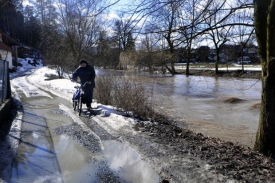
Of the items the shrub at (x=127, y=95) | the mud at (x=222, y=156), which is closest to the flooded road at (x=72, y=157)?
the mud at (x=222, y=156)

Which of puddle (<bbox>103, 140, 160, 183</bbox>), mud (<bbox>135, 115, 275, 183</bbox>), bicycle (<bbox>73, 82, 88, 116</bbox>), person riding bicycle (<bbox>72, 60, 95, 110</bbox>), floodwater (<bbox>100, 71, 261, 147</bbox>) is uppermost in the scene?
person riding bicycle (<bbox>72, 60, 95, 110</bbox>)

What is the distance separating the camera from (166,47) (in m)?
6.14

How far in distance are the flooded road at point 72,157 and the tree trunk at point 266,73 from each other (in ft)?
7.97

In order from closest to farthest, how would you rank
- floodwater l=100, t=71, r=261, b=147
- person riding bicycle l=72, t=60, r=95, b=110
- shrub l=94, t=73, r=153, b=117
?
floodwater l=100, t=71, r=261, b=147 < shrub l=94, t=73, r=153, b=117 < person riding bicycle l=72, t=60, r=95, b=110

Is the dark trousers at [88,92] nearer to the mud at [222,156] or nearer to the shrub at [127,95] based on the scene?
the shrub at [127,95]

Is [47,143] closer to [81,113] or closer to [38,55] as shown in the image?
[81,113]

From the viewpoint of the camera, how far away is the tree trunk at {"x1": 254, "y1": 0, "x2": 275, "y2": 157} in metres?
5.07

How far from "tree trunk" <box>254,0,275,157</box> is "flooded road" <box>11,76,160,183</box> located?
2.43 m

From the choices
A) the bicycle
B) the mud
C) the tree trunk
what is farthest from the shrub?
the tree trunk

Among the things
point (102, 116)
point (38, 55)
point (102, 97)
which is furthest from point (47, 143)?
point (38, 55)

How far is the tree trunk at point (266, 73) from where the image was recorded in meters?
5.07

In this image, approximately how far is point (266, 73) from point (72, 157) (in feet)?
13.7

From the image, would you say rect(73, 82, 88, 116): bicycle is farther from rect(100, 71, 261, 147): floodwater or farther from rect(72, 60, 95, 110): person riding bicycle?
rect(100, 71, 261, 147): floodwater

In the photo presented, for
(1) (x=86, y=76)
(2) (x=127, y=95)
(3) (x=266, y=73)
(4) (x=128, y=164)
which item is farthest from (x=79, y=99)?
(3) (x=266, y=73)
